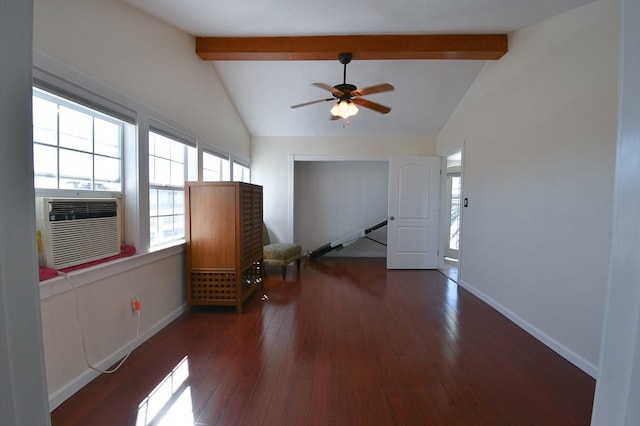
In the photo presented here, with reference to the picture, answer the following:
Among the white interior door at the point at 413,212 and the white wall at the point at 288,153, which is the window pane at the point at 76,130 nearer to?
the white wall at the point at 288,153

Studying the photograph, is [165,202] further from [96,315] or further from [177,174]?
[96,315]

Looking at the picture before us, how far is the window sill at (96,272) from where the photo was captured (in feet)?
4.88

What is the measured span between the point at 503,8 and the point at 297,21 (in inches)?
71.2

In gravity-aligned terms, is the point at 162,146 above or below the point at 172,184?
above

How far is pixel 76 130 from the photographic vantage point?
175 cm

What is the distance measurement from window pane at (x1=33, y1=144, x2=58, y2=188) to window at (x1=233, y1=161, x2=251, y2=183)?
2.76m

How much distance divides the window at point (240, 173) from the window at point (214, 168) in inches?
14.8

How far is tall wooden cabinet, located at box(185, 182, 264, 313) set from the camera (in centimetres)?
275

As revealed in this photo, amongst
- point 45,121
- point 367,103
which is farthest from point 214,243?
point 367,103

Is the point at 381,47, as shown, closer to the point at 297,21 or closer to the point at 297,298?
the point at 297,21

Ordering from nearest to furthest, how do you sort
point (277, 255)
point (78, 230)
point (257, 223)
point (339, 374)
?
point (78, 230), point (339, 374), point (257, 223), point (277, 255)

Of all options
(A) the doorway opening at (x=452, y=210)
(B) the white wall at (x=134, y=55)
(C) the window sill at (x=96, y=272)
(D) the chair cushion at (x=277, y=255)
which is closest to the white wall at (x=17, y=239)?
(C) the window sill at (x=96, y=272)

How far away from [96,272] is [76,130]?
97cm

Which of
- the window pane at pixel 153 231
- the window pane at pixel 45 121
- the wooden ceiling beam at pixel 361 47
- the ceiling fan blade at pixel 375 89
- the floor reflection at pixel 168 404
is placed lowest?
the floor reflection at pixel 168 404
